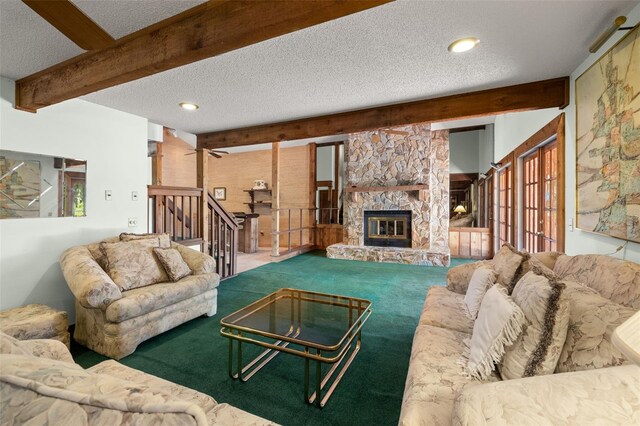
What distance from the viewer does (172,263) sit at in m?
2.88

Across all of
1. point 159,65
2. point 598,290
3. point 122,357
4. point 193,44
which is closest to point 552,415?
point 598,290

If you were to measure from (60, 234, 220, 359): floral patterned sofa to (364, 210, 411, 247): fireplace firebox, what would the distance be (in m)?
4.27

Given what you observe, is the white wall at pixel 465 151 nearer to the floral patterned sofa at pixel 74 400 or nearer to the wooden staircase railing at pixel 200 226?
the wooden staircase railing at pixel 200 226

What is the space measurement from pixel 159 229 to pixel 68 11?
2697mm

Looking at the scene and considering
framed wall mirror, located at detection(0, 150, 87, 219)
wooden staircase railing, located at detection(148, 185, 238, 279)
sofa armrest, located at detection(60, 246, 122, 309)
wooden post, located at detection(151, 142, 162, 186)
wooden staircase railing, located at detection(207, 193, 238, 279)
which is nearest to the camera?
sofa armrest, located at detection(60, 246, 122, 309)

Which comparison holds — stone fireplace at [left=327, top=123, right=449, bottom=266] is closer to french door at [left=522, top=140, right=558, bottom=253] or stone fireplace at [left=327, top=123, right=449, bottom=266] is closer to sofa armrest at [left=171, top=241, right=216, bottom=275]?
french door at [left=522, top=140, right=558, bottom=253]

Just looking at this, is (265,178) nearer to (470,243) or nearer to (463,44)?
(470,243)

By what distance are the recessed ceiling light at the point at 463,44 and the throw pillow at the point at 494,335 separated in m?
1.64

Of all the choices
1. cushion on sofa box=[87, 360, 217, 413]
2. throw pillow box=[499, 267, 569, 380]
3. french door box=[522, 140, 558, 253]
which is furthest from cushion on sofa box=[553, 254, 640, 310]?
cushion on sofa box=[87, 360, 217, 413]

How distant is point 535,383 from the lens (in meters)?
0.93

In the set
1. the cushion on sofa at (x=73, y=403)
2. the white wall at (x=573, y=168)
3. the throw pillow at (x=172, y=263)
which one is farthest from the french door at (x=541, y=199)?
the throw pillow at (x=172, y=263)

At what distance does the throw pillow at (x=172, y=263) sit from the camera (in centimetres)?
284

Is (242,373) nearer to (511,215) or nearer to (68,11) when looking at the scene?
(68,11)

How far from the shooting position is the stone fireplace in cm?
599
